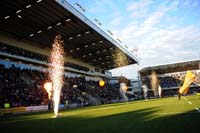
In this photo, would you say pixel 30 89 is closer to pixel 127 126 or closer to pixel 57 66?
pixel 57 66

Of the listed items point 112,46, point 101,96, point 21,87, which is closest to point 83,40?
point 112,46

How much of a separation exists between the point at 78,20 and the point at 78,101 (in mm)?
19921

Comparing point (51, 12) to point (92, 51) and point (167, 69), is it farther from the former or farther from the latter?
point (167, 69)

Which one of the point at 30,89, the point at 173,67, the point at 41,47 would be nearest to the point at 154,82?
the point at 173,67

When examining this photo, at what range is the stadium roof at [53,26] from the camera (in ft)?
120

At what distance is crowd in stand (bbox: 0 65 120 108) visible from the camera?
40662 mm

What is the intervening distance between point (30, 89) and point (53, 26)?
10.3 metres

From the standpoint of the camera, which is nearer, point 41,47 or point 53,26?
point 53,26

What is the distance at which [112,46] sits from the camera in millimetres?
64812

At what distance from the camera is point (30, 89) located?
46.0 meters

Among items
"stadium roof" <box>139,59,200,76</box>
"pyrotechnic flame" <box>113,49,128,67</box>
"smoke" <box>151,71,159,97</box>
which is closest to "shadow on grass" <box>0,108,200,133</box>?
"pyrotechnic flame" <box>113,49,128,67</box>

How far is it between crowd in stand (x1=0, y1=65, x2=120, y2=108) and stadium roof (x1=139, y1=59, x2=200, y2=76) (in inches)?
1670

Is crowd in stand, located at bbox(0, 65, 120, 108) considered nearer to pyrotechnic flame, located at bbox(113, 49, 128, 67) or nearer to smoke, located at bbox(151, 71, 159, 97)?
pyrotechnic flame, located at bbox(113, 49, 128, 67)

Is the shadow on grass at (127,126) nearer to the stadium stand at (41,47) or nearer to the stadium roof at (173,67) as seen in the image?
the stadium stand at (41,47)
